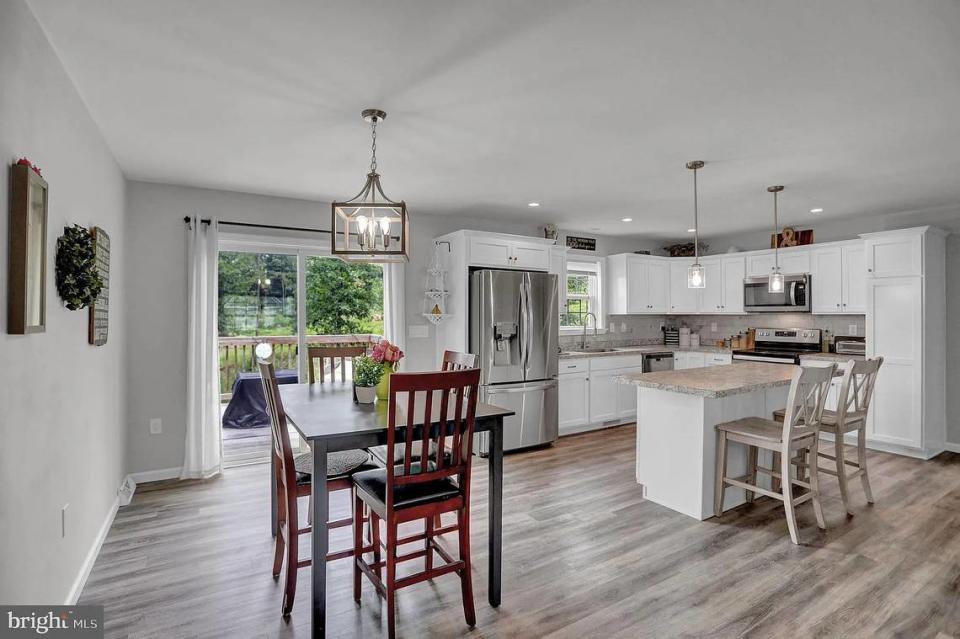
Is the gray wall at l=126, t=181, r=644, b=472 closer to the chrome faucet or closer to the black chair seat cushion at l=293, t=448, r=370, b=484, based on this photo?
the black chair seat cushion at l=293, t=448, r=370, b=484

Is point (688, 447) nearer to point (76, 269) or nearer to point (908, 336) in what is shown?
point (908, 336)

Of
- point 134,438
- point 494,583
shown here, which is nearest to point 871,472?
point 494,583

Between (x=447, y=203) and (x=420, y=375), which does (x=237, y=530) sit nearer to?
(x=420, y=375)

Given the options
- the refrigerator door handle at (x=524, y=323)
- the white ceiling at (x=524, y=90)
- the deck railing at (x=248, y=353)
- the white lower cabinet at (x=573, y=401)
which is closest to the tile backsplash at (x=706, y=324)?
the white lower cabinet at (x=573, y=401)

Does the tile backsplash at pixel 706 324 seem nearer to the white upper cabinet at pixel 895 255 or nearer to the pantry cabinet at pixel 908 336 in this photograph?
the pantry cabinet at pixel 908 336

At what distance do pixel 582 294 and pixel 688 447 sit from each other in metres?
3.41

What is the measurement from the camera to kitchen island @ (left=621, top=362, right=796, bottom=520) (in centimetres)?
324

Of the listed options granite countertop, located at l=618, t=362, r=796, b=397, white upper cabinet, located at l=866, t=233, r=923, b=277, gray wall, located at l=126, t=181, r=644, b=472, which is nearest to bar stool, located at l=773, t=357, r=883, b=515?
granite countertop, located at l=618, t=362, r=796, b=397

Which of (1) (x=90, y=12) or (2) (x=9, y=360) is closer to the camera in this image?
(2) (x=9, y=360)

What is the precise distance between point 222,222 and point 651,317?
5.42 meters

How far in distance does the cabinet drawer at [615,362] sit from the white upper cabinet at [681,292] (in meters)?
1.14

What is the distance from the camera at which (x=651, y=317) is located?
706 centimetres

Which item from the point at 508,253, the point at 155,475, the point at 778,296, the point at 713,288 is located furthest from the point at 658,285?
the point at 155,475

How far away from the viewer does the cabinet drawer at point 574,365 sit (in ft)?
17.7
